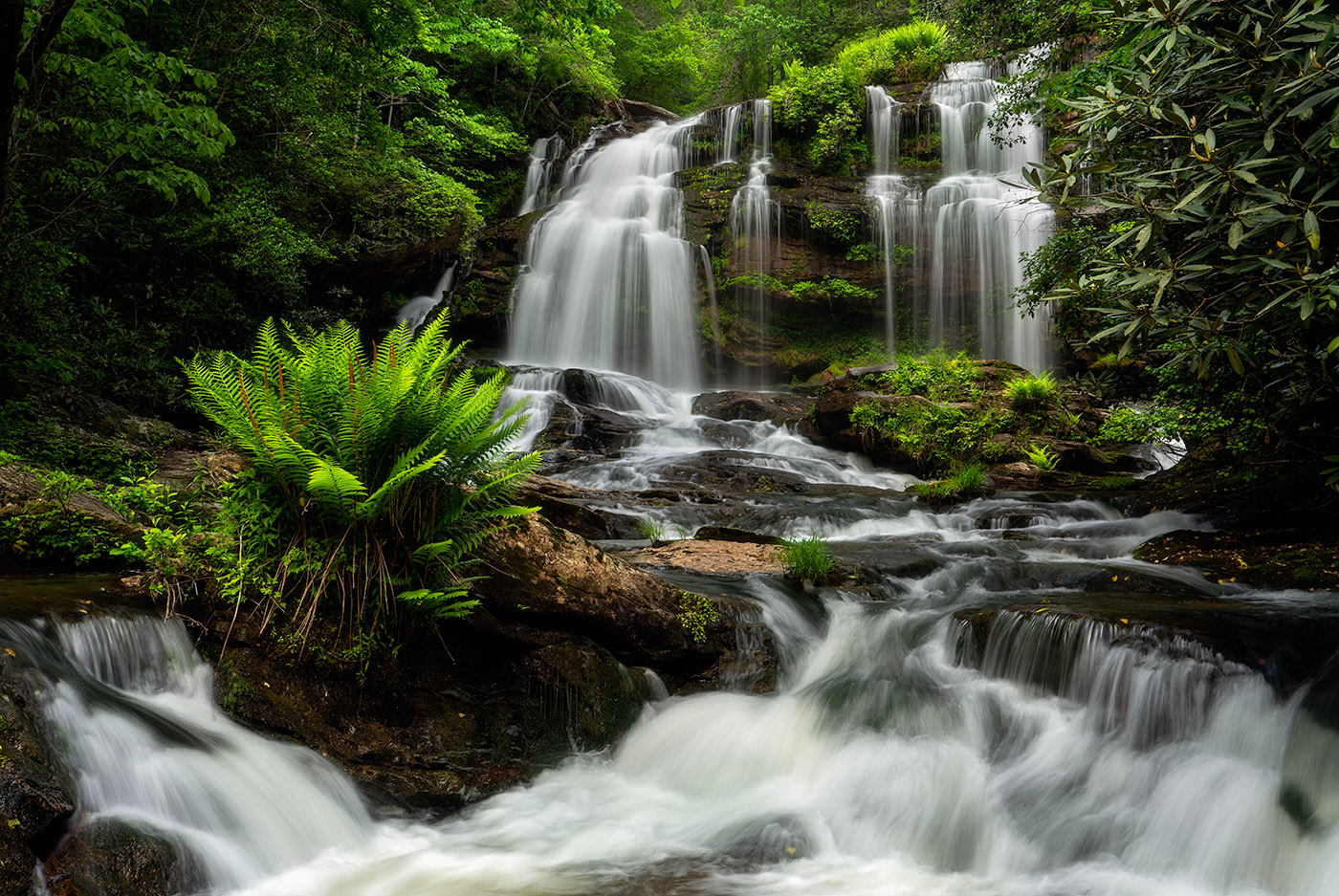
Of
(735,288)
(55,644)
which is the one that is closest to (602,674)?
(55,644)

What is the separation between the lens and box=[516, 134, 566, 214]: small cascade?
79.5 ft

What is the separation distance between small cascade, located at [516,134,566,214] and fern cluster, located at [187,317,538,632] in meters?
20.2

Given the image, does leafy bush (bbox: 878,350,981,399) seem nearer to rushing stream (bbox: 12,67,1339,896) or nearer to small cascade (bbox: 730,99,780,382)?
small cascade (bbox: 730,99,780,382)

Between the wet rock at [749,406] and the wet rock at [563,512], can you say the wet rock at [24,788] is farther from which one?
the wet rock at [749,406]

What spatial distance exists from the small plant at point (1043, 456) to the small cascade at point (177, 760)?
33.5ft

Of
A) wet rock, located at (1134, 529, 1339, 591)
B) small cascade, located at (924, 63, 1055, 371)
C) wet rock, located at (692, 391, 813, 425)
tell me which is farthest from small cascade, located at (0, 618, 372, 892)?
small cascade, located at (924, 63, 1055, 371)

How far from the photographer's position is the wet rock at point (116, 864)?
2.81m

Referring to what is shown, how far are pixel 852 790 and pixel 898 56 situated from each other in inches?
1013

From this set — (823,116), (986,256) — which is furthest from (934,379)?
(823,116)

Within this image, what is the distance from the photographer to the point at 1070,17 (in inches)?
332

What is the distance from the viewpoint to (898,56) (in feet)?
82.6

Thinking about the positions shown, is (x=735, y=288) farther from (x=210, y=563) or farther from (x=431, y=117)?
(x=210, y=563)

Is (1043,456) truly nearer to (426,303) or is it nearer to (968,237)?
(968,237)

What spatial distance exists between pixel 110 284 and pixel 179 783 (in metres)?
9.51
